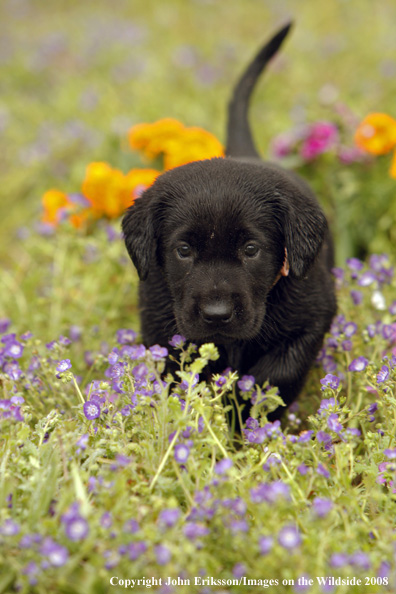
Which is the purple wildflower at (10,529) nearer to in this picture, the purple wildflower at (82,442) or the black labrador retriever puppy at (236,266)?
the purple wildflower at (82,442)

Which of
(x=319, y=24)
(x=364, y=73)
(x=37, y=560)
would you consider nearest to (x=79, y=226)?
(x=37, y=560)

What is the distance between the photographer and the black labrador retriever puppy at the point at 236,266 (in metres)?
2.09

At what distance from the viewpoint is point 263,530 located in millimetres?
1444

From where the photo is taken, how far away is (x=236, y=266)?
211cm

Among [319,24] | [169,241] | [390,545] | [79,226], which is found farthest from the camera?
[319,24]

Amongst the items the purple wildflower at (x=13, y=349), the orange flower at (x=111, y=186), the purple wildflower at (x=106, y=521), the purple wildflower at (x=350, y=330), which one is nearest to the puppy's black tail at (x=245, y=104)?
the orange flower at (x=111, y=186)

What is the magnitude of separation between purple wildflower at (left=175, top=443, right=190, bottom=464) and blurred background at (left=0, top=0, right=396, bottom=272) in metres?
2.36

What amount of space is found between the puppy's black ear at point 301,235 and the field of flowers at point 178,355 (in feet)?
1.30

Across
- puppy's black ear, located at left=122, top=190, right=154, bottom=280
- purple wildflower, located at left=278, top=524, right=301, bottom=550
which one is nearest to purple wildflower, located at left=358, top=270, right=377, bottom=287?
puppy's black ear, located at left=122, top=190, right=154, bottom=280

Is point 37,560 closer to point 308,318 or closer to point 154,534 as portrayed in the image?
point 154,534

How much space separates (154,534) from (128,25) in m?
8.58

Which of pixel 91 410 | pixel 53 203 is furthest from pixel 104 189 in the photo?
pixel 91 410

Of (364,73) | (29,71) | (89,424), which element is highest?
(29,71)

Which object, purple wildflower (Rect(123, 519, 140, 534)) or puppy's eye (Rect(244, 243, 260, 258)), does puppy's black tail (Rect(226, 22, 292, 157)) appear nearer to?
puppy's eye (Rect(244, 243, 260, 258))
